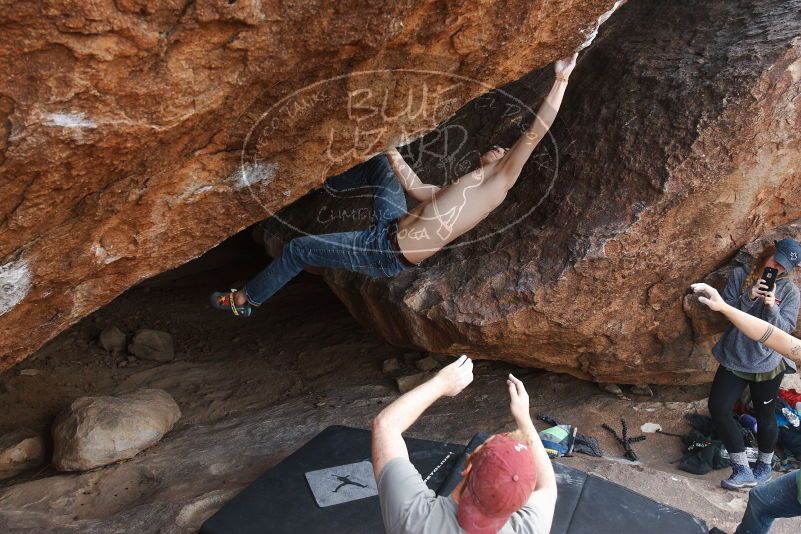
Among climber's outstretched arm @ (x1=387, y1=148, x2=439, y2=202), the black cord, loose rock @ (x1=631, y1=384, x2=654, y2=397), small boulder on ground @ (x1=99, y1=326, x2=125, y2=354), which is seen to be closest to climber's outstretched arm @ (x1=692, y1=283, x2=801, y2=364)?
the black cord

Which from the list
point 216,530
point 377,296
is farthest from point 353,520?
point 377,296

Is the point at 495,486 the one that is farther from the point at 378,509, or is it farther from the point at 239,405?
the point at 239,405

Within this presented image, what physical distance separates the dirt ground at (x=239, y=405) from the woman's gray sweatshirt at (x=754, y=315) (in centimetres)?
74

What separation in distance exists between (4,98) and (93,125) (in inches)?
11.6

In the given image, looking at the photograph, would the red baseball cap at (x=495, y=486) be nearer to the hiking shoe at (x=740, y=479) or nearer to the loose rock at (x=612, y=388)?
the hiking shoe at (x=740, y=479)

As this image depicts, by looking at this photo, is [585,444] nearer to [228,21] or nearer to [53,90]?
[228,21]

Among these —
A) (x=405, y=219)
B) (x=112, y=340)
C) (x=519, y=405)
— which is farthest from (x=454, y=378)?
(x=112, y=340)

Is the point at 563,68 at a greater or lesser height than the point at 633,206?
greater

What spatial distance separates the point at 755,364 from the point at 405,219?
2.08 metres

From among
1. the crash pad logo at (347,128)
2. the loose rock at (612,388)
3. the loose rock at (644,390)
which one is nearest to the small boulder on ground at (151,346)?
the crash pad logo at (347,128)

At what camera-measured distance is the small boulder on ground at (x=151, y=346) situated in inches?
221

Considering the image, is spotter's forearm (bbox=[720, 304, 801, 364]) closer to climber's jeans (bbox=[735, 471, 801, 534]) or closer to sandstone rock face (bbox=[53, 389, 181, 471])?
climber's jeans (bbox=[735, 471, 801, 534])

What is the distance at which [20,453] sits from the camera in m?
4.38

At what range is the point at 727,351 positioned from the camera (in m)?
3.90
